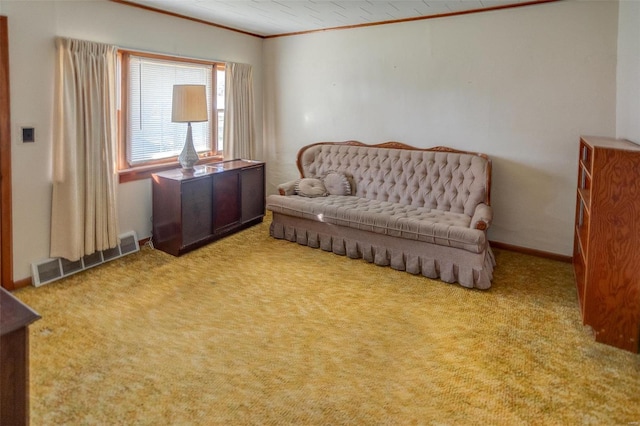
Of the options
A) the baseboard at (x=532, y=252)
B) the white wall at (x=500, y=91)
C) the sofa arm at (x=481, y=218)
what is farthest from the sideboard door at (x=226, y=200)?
the baseboard at (x=532, y=252)

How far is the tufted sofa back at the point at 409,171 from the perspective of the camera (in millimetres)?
4148

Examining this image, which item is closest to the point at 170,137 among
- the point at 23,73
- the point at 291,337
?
the point at 23,73

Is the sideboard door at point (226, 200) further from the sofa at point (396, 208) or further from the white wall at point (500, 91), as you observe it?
the white wall at point (500, 91)

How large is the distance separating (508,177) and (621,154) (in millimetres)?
1737

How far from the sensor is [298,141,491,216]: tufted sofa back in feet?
13.6

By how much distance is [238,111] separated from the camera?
17.2 ft

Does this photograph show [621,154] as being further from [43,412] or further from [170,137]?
[170,137]

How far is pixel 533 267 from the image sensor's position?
3.92m

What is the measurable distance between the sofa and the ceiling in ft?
4.48

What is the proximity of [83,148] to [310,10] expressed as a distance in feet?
8.15

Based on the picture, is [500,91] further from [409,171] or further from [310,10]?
[310,10]

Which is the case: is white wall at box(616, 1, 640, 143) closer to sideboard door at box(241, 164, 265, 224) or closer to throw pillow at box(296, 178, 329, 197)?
throw pillow at box(296, 178, 329, 197)

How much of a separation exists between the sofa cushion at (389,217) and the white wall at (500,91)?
837mm

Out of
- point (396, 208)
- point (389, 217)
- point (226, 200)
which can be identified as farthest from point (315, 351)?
point (226, 200)
